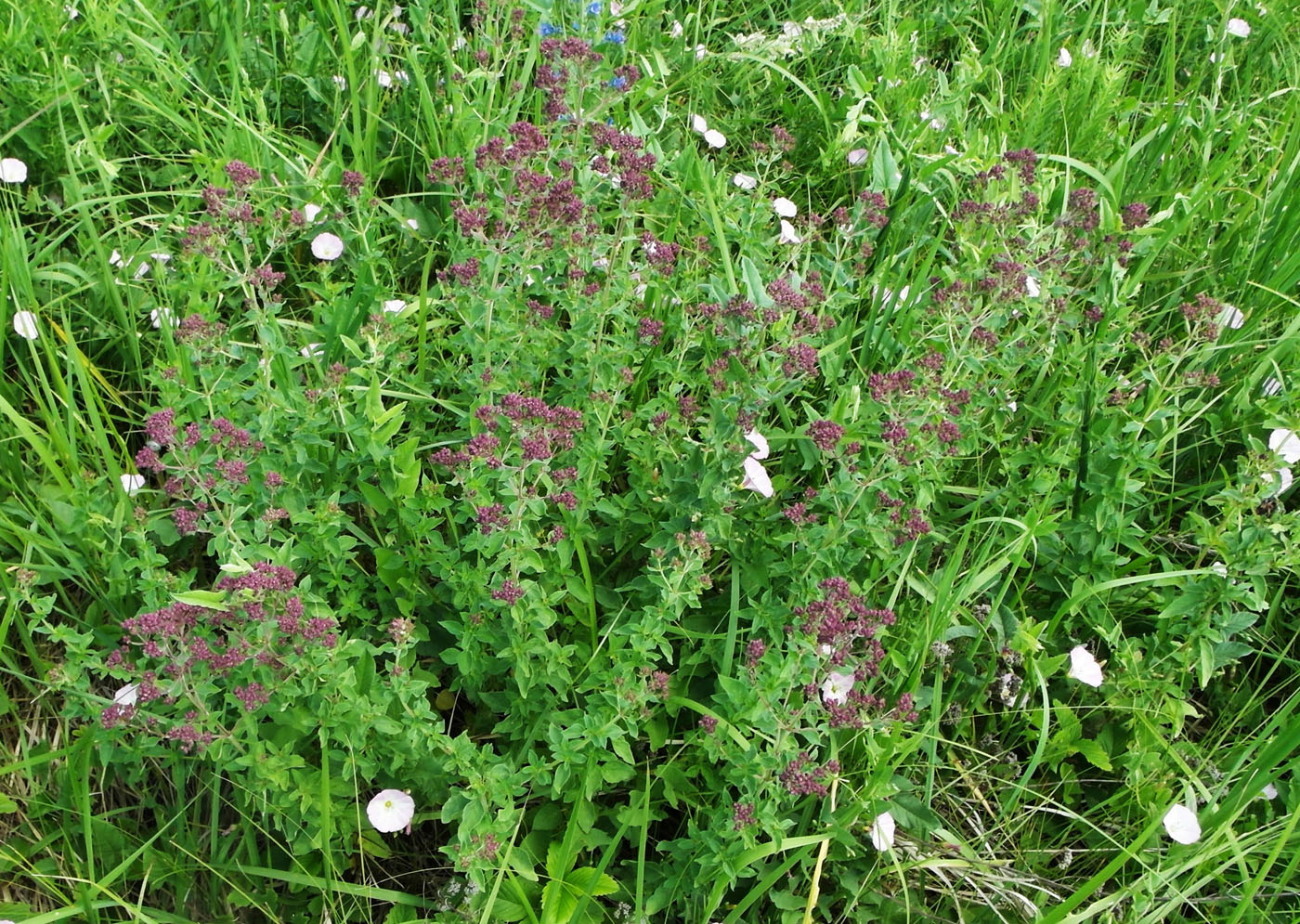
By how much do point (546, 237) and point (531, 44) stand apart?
1.55 metres

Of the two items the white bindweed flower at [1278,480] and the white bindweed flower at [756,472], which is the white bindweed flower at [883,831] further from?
the white bindweed flower at [1278,480]

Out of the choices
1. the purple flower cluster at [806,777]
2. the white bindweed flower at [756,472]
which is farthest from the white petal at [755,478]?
the purple flower cluster at [806,777]

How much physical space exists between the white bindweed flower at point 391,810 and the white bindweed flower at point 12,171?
8.23 feet

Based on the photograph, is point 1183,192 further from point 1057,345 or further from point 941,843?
point 941,843

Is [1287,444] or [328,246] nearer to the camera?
[1287,444]

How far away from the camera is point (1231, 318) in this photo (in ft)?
12.4

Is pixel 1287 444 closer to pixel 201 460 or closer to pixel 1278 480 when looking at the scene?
pixel 1278 480

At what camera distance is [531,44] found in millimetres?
4344

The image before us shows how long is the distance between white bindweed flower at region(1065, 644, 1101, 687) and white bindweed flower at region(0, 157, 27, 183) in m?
3.73

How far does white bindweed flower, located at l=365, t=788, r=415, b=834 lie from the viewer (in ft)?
8.62

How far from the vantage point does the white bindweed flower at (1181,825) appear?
283cm

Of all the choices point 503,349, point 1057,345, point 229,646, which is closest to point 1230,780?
point 1057,345

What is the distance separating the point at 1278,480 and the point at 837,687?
145 cm

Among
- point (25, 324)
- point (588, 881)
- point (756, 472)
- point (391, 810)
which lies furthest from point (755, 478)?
point (25, 324)
